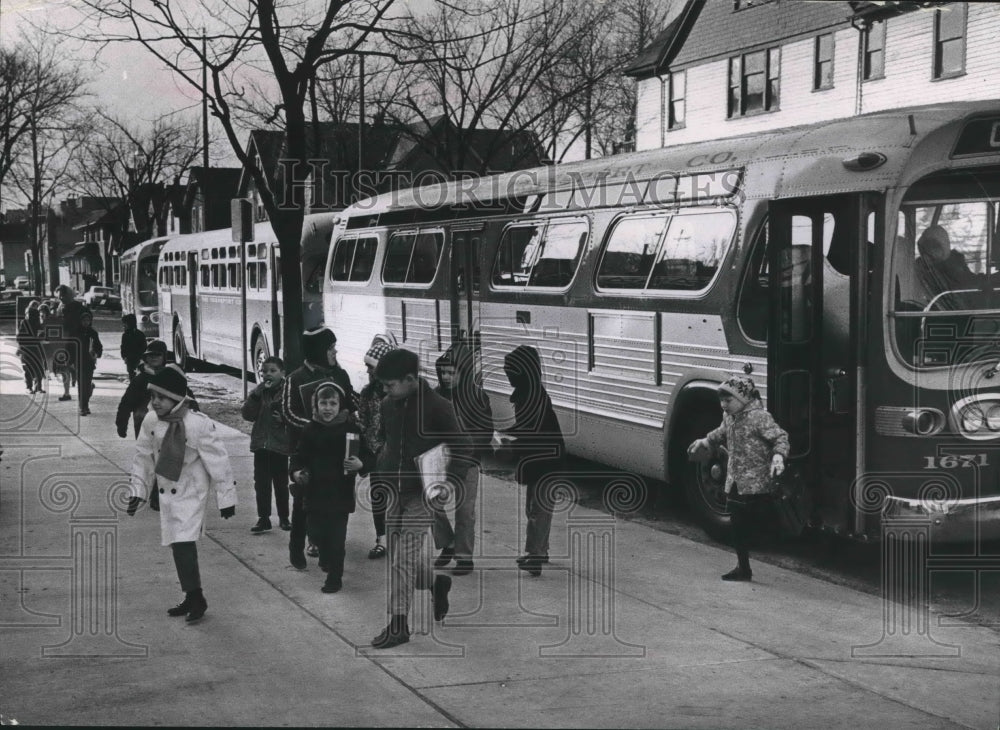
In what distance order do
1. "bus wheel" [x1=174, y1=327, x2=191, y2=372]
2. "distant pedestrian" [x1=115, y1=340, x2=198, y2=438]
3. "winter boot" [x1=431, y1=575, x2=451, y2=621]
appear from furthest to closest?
"bus wheel" [x1=174, y1=327, x2=191, y2=372], "distant pedestrian" [x1=115, y1=340, x2=198, y2=438], "winter boot" [x1=431, y1=575, x2=451, y2=621]

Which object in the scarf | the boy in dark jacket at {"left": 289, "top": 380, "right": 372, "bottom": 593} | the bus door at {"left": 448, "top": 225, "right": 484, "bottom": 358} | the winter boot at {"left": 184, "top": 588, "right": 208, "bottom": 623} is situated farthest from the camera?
the bus door at {"left": 448, "top": 225, "right": 484, "bottom": 358}

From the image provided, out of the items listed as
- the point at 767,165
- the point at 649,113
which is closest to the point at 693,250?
the point at 767,165

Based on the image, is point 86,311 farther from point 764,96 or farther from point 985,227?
point 764,96

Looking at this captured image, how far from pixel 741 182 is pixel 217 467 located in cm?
434

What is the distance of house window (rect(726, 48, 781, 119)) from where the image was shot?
3159 cm

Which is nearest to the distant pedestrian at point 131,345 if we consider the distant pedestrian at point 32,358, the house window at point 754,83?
the distant pedestrian at point 32,358

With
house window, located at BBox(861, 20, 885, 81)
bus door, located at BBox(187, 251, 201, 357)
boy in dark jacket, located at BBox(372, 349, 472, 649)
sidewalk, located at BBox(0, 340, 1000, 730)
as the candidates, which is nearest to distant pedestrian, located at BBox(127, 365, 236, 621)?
sidewalk, located at BBox(0, 340, 1000, 730)

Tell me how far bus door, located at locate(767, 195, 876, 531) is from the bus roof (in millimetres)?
178

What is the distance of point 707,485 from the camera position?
9352 mm

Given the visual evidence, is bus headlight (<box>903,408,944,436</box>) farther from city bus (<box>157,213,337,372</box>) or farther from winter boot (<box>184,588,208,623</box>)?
city bus (<box>157,213,337,372</box>)

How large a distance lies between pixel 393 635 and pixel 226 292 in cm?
1762

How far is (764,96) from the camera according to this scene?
3195cm

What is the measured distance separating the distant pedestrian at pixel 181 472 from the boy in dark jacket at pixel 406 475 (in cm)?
97

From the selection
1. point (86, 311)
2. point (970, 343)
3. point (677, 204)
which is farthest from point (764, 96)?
point (970, 343)
